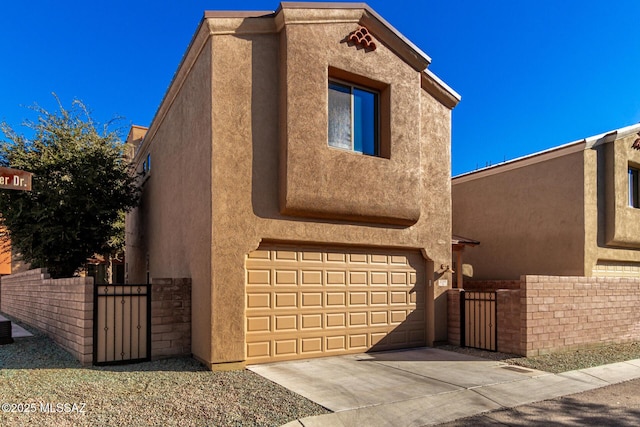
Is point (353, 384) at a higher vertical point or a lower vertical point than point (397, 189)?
lower

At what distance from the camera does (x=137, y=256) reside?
16.8 metres

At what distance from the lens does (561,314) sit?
1084 cm

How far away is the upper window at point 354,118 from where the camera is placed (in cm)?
1010

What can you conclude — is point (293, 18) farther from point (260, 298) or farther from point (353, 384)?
point (353, 384)

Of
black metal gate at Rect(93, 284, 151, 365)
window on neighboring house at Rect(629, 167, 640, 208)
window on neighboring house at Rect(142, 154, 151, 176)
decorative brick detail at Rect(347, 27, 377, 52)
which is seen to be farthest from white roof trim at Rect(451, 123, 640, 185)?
black metal gate at Rect(93, 284, 151, 365)

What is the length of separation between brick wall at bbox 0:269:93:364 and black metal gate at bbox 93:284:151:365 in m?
0.15

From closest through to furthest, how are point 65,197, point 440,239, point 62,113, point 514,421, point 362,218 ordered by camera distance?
point 514,421
point 362,218
point 440,239
point 65,197
point 62,113

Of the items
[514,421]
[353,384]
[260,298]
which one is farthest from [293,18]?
[514,421]

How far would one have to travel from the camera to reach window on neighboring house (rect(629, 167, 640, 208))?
16.8 m

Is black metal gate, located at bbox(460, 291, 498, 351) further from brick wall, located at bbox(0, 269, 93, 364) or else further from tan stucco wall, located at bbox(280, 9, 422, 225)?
brick wall, located at bbox(0, 269, 93, 364)

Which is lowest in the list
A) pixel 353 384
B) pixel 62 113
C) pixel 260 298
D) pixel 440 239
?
pixel 353 384

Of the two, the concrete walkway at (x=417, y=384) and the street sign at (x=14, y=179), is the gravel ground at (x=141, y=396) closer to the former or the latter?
the concrete walkway at (x=417, y=384)

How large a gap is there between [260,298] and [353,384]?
99.8 inches

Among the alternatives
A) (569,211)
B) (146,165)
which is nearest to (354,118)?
(146,165)
